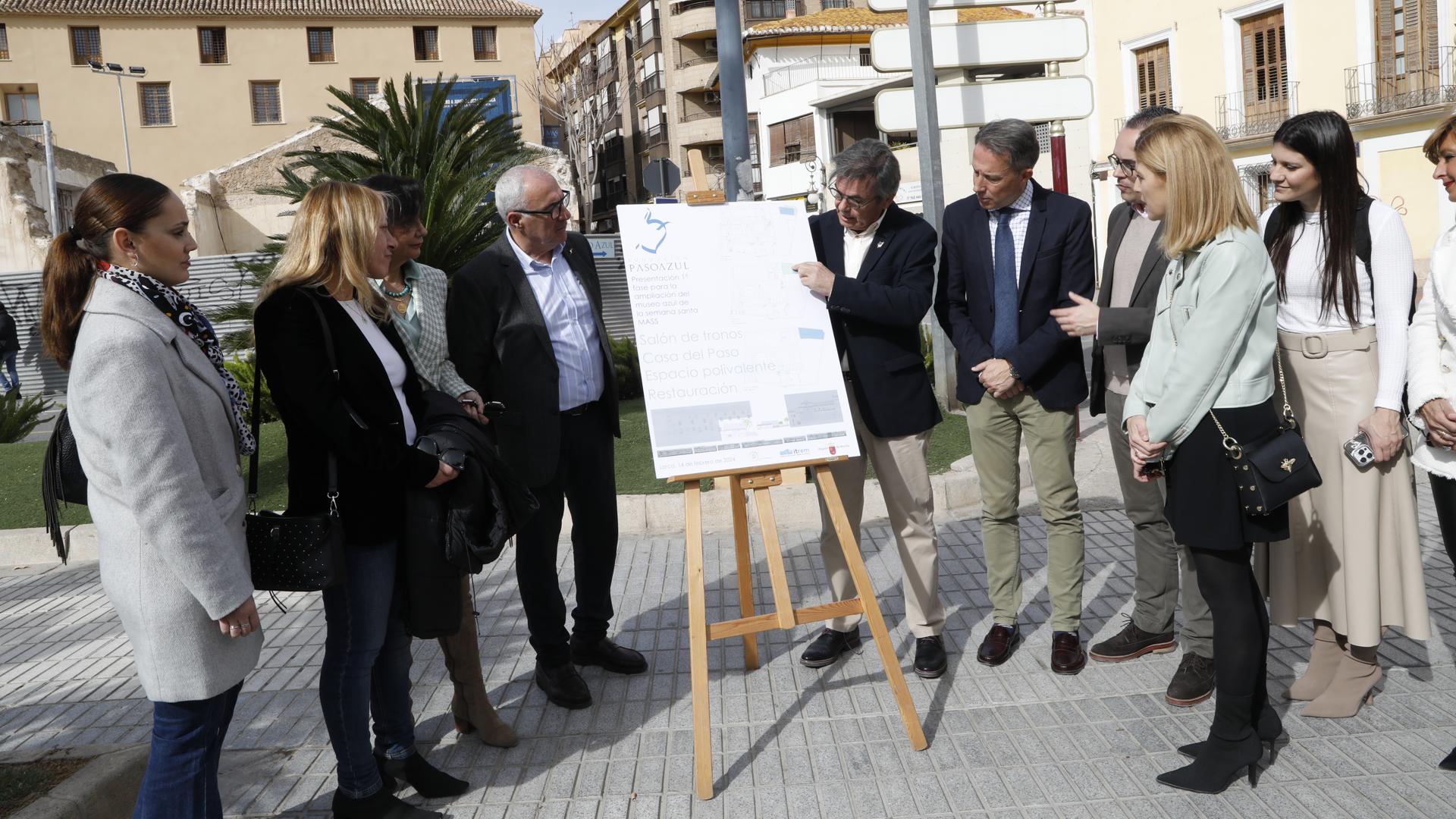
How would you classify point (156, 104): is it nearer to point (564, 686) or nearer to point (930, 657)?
point (564, 686)

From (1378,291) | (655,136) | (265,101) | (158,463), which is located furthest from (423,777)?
(655,136)

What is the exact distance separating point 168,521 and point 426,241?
7617 mm

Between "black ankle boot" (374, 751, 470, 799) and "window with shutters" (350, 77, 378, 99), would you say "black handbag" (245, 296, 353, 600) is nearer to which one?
"black ankle boot" (374, 751, 470, 799)

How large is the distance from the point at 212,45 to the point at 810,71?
25.2 m

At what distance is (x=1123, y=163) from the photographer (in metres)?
4.00

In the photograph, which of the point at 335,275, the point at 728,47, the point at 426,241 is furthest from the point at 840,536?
the point at 426,241

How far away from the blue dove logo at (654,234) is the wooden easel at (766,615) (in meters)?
0.17

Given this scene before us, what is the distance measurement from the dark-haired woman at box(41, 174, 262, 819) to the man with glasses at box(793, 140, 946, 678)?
2.27 metres

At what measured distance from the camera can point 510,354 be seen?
4.13 m

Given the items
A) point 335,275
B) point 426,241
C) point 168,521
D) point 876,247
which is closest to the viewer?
point 168,521

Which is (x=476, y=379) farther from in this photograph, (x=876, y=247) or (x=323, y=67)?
(x=323, y=67)

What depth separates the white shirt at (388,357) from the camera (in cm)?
325

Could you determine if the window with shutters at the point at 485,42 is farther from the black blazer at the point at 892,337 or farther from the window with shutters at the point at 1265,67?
the black blazer at the point at 892,337

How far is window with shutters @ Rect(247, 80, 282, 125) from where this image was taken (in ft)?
153
